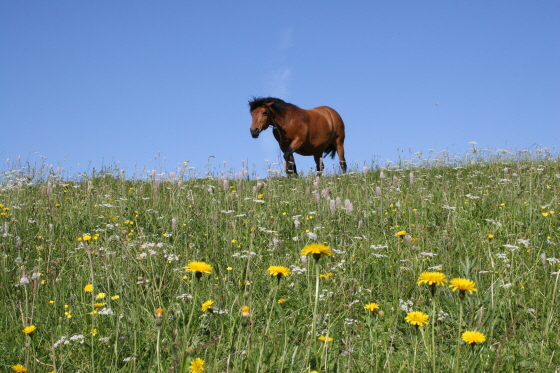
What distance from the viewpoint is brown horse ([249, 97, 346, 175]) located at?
1196cm

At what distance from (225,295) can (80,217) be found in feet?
11.3

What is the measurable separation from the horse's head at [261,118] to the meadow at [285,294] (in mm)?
5595

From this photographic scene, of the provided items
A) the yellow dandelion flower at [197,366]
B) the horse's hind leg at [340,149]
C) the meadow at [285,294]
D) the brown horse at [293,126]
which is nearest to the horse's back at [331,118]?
the brown horse at [293,126]

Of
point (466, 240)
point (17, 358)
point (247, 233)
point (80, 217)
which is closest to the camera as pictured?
point (17, 358)

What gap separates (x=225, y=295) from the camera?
2.93 m

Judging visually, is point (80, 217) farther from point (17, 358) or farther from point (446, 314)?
point (446, 314)

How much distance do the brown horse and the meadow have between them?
232 inches

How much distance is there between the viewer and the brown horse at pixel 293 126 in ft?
39.2

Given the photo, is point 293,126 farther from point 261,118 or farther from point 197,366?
point 197,366

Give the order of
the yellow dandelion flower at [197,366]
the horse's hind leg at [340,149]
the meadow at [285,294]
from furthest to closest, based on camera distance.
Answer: the horse's hind leg at [340,149] < the meadow at [285,294] < the yellow dandelion flower at [197,366]

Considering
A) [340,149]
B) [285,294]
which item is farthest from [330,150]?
[285,294]

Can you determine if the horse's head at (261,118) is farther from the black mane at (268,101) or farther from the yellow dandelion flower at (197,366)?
the yellow dandelion flower at (197,366)

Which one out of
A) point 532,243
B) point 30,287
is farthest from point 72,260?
point 532,243

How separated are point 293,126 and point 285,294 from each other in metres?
9.40
